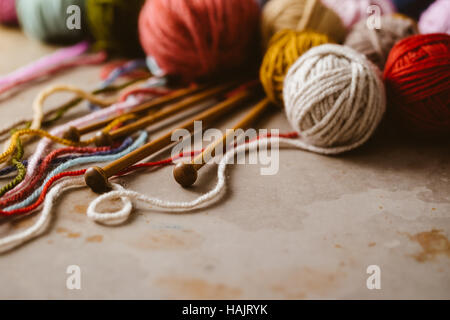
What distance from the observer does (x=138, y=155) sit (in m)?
0.90

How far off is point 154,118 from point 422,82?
619 millimetres

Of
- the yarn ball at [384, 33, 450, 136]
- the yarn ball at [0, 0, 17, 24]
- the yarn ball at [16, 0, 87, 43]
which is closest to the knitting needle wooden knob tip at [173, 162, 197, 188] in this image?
the yarn ball at [384, 33, 450, 136]

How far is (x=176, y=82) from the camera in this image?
1.37 m

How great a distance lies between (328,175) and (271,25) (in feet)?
1.73

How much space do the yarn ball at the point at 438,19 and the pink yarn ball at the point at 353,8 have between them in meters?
0.19

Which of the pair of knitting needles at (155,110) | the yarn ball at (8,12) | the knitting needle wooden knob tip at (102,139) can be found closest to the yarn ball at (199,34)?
the pair of knitting needles at (155,110)

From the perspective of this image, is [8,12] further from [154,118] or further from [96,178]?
[96,178]

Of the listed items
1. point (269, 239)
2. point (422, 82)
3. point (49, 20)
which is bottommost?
point (269, 239)

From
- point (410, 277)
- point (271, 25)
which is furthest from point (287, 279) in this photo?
point (271, 25)

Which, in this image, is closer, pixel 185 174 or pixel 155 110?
pixel 185 174

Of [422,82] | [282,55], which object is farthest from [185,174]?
[422,82]

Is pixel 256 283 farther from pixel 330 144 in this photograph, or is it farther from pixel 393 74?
pixel 393 74

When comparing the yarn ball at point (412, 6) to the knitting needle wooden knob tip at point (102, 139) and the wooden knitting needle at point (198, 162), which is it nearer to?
the wooden knitting needle at point (198, 162)

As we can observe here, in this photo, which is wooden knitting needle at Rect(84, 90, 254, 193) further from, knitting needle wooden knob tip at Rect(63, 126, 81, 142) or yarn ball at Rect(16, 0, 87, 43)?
yarn ball at Rect(16, 0, 87, 43)
